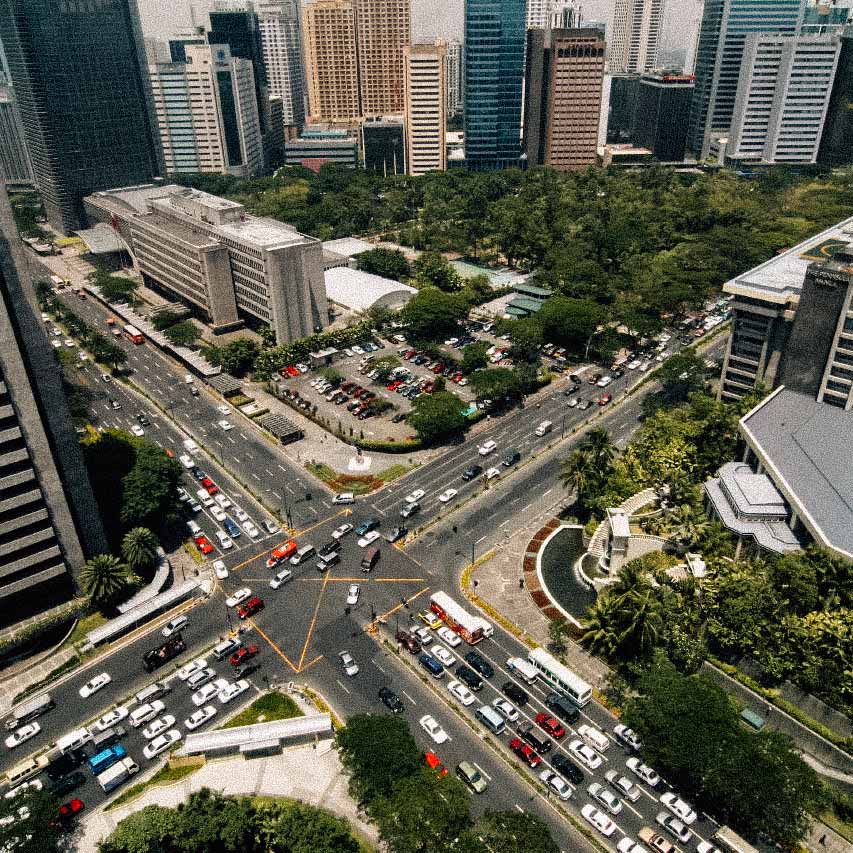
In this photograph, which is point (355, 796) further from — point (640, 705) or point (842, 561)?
point (842, 561)

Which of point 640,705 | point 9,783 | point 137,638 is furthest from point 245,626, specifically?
point 640,705

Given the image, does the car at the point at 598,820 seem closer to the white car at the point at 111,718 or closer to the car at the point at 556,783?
the car at the point at 556,783

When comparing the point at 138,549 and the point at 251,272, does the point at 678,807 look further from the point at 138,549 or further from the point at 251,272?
the point at 251,272

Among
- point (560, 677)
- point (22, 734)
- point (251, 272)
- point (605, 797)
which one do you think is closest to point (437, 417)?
point (560, 677)

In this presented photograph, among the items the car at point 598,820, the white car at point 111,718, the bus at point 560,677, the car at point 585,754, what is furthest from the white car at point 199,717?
the car at point 598,820

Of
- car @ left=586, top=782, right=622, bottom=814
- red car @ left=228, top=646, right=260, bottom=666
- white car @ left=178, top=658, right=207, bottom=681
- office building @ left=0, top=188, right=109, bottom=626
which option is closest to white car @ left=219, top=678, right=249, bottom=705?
red car @ left=228, top=646, right=260, bottom=666

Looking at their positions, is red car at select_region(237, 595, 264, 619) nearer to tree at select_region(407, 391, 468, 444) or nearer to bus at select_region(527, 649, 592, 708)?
bus at select_region(527, 649, 592, 708)
